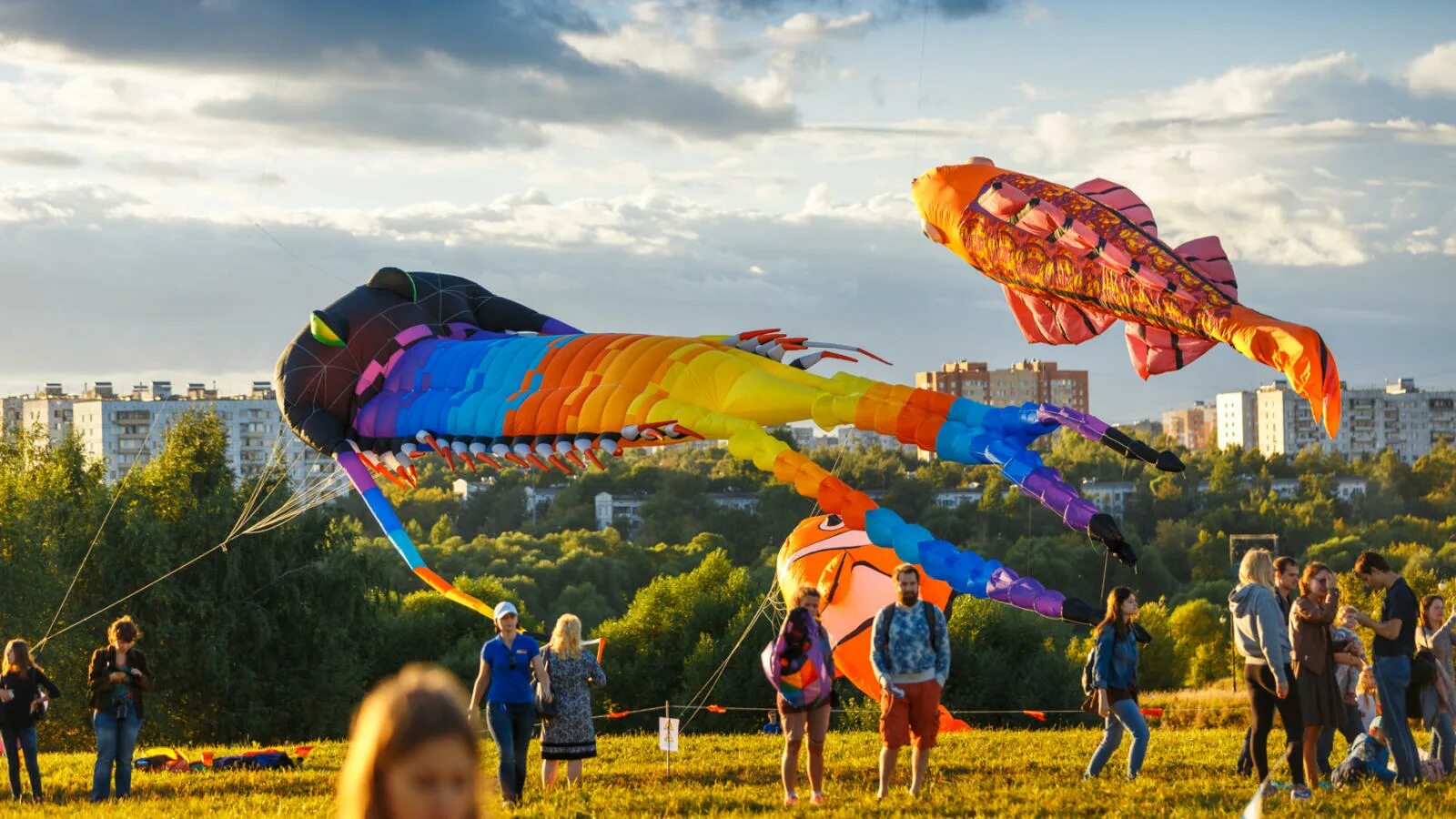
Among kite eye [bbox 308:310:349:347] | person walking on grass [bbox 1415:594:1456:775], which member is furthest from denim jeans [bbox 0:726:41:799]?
person walking on grass [bbox 1415:594:1456:775]

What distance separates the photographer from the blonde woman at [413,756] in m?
2.62

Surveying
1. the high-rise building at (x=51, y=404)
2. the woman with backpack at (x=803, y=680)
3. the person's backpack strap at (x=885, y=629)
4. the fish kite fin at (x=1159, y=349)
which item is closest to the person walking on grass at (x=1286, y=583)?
the fish kite fin at (x=1159, y=349)

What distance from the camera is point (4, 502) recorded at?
4091 cm

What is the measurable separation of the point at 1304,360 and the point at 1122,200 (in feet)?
10.7

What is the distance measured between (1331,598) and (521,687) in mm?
5200

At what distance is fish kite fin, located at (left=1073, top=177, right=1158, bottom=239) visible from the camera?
43.9 ft

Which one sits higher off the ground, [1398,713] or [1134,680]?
[1134,680]

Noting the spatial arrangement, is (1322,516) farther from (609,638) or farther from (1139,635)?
(1139,635)

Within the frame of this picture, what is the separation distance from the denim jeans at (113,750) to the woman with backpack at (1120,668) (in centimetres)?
679

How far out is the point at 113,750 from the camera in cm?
1283

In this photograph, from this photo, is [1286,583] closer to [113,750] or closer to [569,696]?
[569,696]

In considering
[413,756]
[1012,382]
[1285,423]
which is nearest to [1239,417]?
[1285,423]

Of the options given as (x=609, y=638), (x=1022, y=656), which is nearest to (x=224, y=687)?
(x=609, y=638)

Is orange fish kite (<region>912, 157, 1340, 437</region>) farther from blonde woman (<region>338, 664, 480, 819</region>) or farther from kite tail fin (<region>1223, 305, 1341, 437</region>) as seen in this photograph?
blonde woman (<region>338, 664, 480, 819</region>)
